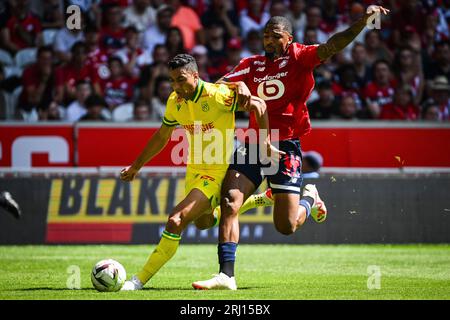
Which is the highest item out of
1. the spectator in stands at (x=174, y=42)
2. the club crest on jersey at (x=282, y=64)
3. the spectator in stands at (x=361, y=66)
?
the spectator in stands at (x=174, y=42)

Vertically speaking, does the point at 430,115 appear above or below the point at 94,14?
below

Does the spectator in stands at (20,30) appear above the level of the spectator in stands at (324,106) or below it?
above

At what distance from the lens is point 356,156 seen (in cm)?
1630

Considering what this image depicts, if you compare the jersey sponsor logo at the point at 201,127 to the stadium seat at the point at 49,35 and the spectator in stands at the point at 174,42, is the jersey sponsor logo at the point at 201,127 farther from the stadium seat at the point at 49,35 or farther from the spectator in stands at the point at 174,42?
the stadium seat at the point at 49,35

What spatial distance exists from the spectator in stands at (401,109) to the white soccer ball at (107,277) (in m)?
9.37

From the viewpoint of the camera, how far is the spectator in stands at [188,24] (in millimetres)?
18953

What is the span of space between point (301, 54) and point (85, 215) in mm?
6206

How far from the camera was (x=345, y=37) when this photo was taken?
974 centimetres

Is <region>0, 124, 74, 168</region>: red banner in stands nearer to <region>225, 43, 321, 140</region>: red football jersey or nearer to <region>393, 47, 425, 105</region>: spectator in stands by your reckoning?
<region>225, 43, 321, 140</region>: red football jersey

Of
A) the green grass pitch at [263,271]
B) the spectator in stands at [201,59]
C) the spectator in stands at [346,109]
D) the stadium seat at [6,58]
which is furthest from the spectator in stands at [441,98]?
the stadium seat at [6,58]

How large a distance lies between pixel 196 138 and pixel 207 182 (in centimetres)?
47
